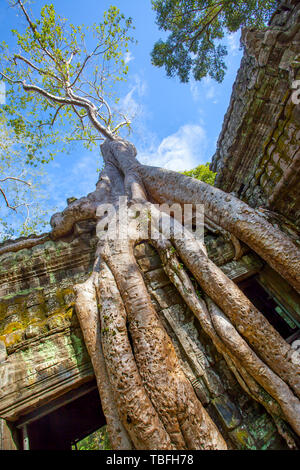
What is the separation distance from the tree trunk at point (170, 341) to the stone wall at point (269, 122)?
671mm

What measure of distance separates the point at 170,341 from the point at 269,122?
3.17 metres

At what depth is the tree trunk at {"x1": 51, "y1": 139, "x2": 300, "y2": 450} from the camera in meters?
1.39

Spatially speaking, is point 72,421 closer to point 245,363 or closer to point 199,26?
point 245,363

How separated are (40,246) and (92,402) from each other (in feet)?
8.05

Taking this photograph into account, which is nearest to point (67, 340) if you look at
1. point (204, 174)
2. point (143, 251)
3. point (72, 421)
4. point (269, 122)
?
point (143, 251)

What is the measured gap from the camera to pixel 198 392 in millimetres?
1665

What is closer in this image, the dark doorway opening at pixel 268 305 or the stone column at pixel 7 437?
the stone column at pixel 7 437

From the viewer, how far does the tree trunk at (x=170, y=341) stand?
4.57 ft

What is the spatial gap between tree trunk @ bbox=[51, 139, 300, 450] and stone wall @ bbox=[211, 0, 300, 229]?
2.20 feet

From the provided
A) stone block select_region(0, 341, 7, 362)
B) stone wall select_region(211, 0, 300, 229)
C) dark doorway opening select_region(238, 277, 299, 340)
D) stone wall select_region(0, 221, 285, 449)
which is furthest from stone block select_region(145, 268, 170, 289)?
stone wall select_region(211, 0, 300, 229)

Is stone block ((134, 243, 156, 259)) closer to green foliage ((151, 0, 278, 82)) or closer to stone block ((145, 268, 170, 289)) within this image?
stone block ((145, 268, 170, 289))

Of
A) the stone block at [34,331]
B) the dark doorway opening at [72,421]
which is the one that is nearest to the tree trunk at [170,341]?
the stone block at [34,331]

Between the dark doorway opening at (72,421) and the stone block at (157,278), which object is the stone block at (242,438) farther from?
the dark doorway opening at (72,421)

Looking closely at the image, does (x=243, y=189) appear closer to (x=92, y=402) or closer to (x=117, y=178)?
(x=117, y=178)
